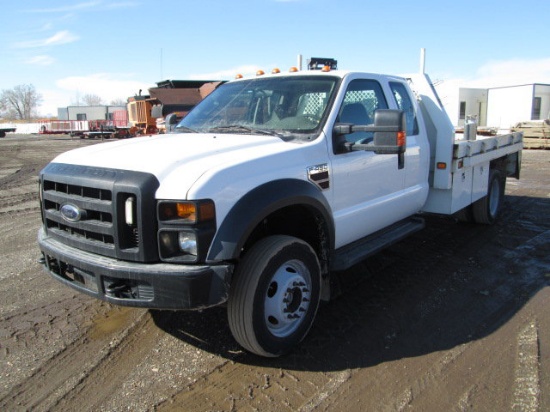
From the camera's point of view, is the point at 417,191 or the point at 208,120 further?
the point at 417,191

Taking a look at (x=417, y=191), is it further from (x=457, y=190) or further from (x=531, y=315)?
(x=531, y=315)

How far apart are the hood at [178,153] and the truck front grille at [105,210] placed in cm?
10

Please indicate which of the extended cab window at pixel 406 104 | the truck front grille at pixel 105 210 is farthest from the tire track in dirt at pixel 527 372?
the truck front grille at pixel 105 210

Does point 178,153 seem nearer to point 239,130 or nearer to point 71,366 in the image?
point 239,130

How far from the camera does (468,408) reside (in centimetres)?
274

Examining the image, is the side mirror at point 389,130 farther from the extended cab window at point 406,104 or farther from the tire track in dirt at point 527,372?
the tire track in dirt at point 527,372

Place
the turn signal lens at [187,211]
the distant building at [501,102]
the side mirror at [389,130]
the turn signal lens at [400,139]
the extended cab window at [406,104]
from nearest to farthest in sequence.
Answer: the turn signal lens at [187,211]
the side mirror at [389,130]
the turn signal lens at [400,139]
the extended cab window at [406,104]
the distant building at [501,102]

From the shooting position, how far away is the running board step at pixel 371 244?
12.5ft

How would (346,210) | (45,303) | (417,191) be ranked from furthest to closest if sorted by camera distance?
1. (417,191)
2. (45,303)
3. (346,210)

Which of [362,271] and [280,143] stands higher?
[280,143]

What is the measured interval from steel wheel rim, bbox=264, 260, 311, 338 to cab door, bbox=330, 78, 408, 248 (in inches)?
24.3

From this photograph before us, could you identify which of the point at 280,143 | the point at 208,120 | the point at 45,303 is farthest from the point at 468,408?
the point at 45,303

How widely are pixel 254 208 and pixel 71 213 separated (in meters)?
1.29

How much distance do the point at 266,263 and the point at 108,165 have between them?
49.3 inches
